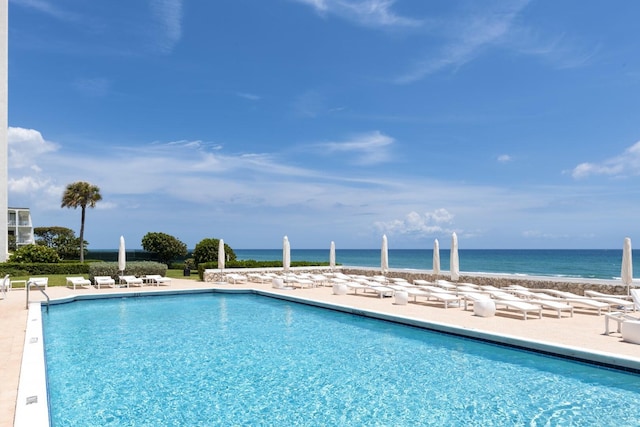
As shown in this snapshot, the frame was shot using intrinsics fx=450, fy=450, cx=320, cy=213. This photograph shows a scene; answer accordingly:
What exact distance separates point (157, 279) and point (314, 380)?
12.7 metres

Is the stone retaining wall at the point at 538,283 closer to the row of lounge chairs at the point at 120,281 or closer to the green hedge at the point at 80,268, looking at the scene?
the row of lounge chairs at the point at 120,281

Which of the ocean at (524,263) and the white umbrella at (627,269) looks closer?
the white umbrella at (627,269)

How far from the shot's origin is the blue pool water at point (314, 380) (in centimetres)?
511

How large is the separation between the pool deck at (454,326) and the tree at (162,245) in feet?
50.3

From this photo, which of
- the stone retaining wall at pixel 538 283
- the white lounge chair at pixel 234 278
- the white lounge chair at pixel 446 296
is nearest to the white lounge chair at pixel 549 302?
the white lounge chair at pixel 446 296

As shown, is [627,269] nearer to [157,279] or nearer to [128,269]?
[157,279]

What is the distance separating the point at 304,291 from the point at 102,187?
801 inches

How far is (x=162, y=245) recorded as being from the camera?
30.2 meters

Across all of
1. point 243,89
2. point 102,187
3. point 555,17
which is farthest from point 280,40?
point 102,187

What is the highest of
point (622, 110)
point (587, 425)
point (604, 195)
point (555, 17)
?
point (555, 17)

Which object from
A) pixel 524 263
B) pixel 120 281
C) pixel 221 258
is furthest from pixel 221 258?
pixel 524 263

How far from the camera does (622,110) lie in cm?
2164

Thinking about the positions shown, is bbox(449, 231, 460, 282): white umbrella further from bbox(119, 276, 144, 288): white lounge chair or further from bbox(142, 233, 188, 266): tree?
bbox(142, 233, 188, 266): tree

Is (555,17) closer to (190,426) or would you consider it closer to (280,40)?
(280,40)
